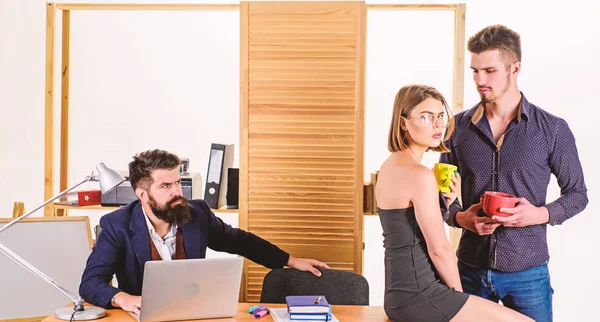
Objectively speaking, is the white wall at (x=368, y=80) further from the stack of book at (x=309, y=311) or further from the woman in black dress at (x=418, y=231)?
the stack of book at (x=309, y=311)

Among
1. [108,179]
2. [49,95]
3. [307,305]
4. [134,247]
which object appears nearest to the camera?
[307,305]

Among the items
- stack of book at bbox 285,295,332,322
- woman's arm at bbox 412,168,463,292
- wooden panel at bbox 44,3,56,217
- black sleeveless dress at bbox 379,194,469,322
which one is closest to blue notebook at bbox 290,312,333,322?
stack of book at bbox 285,295,332,322

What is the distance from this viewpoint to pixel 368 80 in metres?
5.26

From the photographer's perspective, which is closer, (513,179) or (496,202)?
(496,202)

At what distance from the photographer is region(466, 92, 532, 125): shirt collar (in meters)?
3.09

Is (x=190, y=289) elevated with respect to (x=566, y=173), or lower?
lower

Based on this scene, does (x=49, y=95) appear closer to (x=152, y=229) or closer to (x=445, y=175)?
(x=152, y=229)

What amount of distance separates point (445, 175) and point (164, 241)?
136cm

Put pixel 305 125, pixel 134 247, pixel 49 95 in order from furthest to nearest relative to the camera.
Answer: pixel 49 95 < pixel 305 125 < pixel 134 247

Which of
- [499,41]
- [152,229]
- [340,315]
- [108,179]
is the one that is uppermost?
[499,41]

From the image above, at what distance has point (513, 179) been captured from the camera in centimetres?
306

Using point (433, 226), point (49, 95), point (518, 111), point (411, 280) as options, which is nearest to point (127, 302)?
point (411, 280)

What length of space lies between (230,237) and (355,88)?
1174mm

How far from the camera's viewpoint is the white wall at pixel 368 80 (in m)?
5.22
